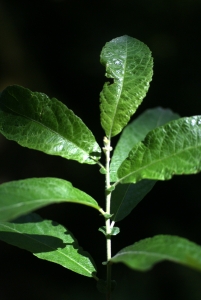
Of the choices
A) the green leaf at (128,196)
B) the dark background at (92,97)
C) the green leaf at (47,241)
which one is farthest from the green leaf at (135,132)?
the dark background at (92,97)

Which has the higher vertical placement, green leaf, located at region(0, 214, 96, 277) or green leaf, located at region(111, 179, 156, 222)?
green leaf, located at region(111, 179, 156, 222)

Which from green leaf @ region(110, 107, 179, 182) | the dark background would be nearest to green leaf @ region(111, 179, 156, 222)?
green leaf @ region(110, 107, 179, 182)

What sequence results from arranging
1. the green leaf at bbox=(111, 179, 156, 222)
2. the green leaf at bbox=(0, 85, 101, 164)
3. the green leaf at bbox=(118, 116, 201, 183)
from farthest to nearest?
1. the green leaf at bbox=(111, 179, 156, 222)
2. the green leaf at bbox=(0, 85, 101, 164)
3. the green leaf at bbox=(118, 116, 201, 183)

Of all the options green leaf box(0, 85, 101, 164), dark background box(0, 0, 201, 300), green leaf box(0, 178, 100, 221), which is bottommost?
dark background box(0, 0, 201, 300)

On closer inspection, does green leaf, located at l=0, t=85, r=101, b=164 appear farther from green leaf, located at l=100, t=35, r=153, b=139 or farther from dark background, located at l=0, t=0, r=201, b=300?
dark background, located at l=0, t=0, r=201, b=300

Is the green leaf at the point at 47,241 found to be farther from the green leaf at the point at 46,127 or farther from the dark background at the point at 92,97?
the dark background at the point at 92,97

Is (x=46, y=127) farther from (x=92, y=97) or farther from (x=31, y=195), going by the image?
(x=92, y=97)
